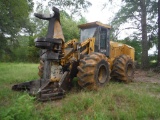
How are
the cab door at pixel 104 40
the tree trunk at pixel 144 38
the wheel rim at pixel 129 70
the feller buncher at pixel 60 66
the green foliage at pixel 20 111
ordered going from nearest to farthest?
the green foliage at pixel 20 111
the feller buncher at pixel 60 66
the cab door at pixel 104 40
the wheel rim at pixel 129 70
the tree trunk at pixel 144 38

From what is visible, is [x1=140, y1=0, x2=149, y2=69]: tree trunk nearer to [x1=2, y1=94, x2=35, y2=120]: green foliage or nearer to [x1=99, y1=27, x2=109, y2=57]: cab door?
[x1=99, y1=27, x2=109, y2=57]: cab door

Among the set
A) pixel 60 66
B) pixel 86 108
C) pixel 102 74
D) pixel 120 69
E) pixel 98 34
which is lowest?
pixel 86 108

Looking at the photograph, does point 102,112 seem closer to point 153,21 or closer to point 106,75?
point 106,75

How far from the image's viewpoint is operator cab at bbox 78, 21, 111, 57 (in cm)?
777

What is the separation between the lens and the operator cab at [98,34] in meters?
7.77

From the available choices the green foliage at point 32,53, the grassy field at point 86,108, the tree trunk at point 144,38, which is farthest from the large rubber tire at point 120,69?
the green foliage at point 32,53

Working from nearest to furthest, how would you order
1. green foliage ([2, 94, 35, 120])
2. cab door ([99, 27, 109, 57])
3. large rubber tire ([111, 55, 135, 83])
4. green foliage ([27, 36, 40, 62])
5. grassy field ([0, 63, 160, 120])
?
green foliage ([2, 94, 35, 120]), grassy field ([0, 63, 160, 120]), cab door ([99, 27, 109, 57]), large rubber tire ([111, 55, 135, 83]), green foliage ([27, 36, 40, 62])

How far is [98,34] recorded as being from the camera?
25.5 feet

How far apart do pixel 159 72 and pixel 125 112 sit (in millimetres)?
9660

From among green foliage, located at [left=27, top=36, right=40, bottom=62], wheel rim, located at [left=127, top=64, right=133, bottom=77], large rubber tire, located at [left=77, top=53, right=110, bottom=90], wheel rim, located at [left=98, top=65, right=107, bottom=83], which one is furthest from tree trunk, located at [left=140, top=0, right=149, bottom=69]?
green foliage, located at [left=27, top=36, right=40, bottom=62]

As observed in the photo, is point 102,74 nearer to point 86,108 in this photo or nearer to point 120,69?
point 120,69

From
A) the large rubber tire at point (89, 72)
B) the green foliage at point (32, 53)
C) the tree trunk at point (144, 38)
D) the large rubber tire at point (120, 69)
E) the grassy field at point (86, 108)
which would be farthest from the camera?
the green foliage at point (32, 53)

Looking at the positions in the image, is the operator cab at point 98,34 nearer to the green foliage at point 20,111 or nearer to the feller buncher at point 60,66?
the feller buncher at point 60,66

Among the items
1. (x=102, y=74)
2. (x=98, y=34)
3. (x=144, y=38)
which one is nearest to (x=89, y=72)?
(x=102, y=74)
